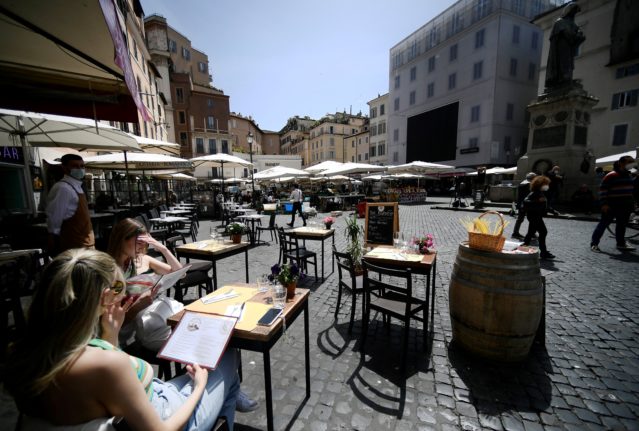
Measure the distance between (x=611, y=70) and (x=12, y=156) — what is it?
37493 millimetres

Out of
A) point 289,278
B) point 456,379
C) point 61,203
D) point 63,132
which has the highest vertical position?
point 63,132

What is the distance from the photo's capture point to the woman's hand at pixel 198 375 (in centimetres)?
149

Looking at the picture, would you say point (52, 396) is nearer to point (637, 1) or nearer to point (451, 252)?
point (451, 252)

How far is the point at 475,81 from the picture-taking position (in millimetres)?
29422

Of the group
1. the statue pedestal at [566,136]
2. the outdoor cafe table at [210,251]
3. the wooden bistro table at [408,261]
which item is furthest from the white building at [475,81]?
the outdoor cafe table at [210,251]

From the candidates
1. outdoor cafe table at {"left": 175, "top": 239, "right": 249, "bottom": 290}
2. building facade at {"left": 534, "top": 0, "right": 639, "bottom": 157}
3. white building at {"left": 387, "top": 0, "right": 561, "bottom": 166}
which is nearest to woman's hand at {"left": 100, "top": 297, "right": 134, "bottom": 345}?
outdoor cafe table at {"left": 175, "top": 239, "right": 249, "bottom": 290}

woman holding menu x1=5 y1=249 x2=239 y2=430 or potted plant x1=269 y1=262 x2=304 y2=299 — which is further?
potted plant x1=269 y1=262 x2=304 y2=299

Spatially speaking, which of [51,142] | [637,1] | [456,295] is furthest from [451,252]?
[637,1]

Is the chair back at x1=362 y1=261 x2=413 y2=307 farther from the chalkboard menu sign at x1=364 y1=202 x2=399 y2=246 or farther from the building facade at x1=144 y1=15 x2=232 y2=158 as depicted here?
the building facade at x1=144 y1=15 x2=232 y2=158

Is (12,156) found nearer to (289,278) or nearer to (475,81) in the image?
(289,278)

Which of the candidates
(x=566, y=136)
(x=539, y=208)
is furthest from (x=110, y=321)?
(x=566, y=136)

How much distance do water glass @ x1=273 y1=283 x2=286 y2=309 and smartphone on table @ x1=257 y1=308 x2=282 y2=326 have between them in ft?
0.29

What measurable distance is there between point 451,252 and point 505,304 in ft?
14.8

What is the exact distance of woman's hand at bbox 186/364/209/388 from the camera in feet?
4.87
